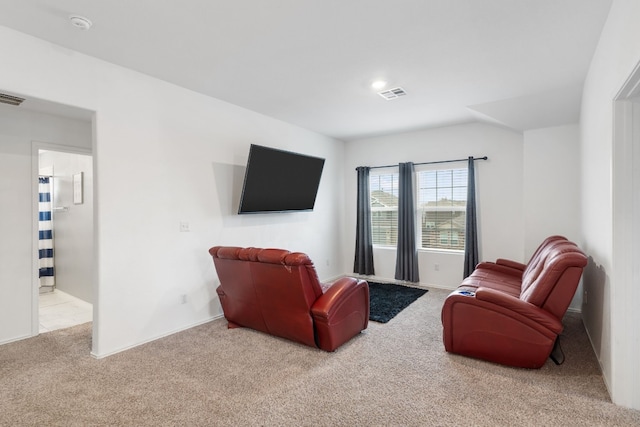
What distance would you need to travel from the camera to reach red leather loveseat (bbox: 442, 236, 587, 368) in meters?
2.47

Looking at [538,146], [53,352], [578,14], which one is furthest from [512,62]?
[53,352]

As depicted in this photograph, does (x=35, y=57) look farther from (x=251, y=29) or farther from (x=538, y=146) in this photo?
(x=538, y=146)

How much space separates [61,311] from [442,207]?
5508 mm

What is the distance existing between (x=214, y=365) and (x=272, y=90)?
2.75 metres

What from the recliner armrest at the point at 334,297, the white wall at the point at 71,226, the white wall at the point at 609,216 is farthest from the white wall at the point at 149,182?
the white wall at the point at 609,216

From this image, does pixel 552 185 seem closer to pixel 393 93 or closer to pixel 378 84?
pixel 393 93

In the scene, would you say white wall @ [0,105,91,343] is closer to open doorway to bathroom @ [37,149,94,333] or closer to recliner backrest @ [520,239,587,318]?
open doorway to bathroom @ [37,149,94,333]

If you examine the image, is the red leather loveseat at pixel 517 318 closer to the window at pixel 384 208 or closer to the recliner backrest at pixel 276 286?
the recliner backrest at pixel 276 286

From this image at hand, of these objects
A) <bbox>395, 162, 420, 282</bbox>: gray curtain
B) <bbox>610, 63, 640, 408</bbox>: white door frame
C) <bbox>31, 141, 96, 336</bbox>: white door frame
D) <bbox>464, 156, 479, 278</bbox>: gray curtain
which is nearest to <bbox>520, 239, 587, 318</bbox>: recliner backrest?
<bbox>610, 63, 640, 408</bbox>: white door frame

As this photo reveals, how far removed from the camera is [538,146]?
4457mm

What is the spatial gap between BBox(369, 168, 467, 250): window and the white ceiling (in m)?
1.44

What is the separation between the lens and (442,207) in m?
5.37

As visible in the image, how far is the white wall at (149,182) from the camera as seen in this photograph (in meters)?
2.77

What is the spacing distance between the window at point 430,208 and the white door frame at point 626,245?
3.10 m
